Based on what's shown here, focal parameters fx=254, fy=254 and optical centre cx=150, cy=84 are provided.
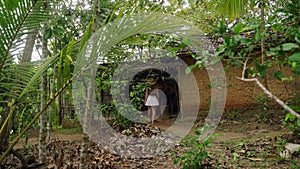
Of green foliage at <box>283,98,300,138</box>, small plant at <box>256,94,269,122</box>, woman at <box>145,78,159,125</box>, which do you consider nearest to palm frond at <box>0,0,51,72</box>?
green foliage at <box>283,98,300,138</box>

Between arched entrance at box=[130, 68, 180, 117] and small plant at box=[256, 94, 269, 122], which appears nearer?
small plant at box=[256, 94, 269, 122]

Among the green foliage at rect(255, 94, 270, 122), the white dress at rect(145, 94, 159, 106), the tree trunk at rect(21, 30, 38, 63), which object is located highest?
the tree trunk at rect(21, 30, 38, 63)

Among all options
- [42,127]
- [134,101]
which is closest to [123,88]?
[134,101]

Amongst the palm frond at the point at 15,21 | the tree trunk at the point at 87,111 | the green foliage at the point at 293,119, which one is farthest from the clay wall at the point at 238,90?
the palm frond at the point at 15,21

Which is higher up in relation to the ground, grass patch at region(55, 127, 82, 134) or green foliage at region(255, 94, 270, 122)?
green foliage at region(255, 94, 270, 122)

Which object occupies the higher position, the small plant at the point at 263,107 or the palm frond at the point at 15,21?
the palm frond at the point at 15,21

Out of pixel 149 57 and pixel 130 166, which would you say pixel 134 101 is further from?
pixel 130 166

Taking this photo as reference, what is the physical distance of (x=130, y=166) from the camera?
3.47 meters

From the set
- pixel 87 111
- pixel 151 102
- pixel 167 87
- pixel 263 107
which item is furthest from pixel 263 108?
pixel 87 111

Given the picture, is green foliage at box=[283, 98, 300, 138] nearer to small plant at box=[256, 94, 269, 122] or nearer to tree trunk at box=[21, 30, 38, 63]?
tree trunk at box=[21, 30, 38, 63]

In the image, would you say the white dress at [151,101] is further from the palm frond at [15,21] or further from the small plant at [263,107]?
the palm frond at [15,21]

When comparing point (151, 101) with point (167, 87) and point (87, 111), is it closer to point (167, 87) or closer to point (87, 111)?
point (167, 87)

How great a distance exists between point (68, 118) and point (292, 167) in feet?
20.8

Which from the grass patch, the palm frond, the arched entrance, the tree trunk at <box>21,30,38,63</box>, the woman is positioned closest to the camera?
the palm frond
